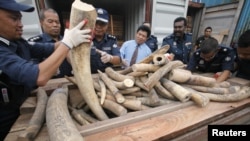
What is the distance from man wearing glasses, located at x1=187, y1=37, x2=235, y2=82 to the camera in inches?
77.3

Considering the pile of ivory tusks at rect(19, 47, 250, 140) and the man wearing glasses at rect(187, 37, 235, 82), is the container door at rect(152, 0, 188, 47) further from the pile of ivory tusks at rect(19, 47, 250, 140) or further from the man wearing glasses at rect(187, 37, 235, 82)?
the pile of ivory tusks at rect(19, 47, 250, 140)

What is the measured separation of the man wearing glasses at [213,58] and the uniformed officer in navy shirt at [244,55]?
123 mm

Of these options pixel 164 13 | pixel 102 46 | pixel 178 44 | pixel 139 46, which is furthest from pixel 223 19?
pixel 102 46

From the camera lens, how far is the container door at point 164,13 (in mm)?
3324

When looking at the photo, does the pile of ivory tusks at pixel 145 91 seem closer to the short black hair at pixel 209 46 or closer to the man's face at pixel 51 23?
the short black hair at pixel 209 46

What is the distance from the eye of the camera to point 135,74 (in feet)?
3.71

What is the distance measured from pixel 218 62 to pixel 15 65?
231 centimetres

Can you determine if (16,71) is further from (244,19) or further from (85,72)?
(244,19)

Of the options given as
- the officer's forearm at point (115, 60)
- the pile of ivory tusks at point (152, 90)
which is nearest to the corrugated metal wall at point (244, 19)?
the pile of ivory tusks at point (152, 90)

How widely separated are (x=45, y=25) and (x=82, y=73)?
50.1 inches

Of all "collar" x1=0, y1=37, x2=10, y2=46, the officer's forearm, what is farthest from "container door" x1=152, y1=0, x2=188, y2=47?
"collar" x1=0, y1=37, x2=10, y2=46

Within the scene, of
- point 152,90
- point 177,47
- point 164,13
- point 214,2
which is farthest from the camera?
point 214,2

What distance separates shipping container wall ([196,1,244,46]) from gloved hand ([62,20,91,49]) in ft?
16.3

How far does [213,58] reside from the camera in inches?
82.4
